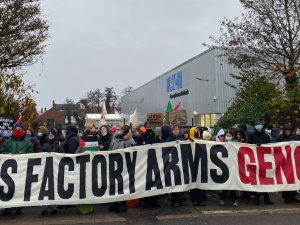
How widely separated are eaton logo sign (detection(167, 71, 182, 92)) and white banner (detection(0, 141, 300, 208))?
2867 cm

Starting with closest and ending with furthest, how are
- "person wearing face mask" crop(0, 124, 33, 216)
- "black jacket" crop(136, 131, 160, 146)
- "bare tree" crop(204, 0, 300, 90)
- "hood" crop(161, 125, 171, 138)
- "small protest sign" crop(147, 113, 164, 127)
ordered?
1. "person wearing face mask" crop(0, 124, 33, 216)
2. "hood" crop(161, 125, 171, 138)
3. "black jacket" crop(136, 131, 160, 146)
4. "small protest sign" crop(147, 113, 164, 127)
5. "bare tree" crop(204, 0, 300, 90)

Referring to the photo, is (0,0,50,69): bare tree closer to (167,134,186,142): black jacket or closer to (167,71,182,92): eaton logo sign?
(167,134,186,142): black jacket

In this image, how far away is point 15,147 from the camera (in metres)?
6.62

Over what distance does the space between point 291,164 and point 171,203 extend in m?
2.82

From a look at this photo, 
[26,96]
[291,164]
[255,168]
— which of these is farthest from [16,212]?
[26,96]

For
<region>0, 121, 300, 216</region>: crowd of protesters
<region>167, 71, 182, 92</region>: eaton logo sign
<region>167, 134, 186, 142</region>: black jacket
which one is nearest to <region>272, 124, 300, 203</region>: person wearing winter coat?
<region>0, 121, 300, 216</region>: crowd of protesters

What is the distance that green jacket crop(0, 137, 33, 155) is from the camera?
660 cm

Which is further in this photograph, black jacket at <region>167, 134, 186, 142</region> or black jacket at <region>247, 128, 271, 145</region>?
black jacket at <region>167, 134, 186, 142</region>

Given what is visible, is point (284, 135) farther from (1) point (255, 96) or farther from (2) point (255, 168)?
(1) point (255, 96)

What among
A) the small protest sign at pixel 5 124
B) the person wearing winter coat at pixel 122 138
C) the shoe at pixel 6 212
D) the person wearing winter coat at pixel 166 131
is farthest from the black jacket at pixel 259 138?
the small protest sign at pixel 5 124

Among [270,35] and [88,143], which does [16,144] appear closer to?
[88,143]

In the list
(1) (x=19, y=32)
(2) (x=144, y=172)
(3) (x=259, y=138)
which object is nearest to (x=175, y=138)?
(2) (x=144, y=172)

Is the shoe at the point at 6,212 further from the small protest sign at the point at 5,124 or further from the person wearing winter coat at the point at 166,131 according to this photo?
the person wearing winter coat at the point at 166,131

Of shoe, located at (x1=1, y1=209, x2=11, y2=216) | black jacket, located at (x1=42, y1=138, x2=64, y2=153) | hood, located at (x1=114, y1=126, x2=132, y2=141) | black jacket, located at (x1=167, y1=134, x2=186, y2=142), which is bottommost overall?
shoe, located at (x1=1, y1=209, x2=11, y2=216)
